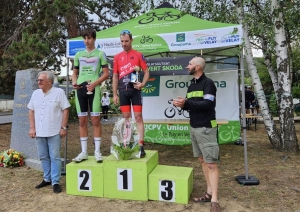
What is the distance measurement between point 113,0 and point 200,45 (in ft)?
26.6

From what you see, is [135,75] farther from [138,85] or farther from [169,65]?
[169,65]

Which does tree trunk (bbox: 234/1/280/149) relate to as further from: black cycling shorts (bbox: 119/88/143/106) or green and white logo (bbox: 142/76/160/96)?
black cycling shorts (bbox: 119/88/143/106)

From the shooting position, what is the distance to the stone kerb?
5.42m

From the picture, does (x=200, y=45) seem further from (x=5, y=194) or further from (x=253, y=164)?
(x=5, y=194)

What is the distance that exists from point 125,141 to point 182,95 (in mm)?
3260

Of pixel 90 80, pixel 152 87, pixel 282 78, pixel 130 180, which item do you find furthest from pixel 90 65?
pixel 282 78

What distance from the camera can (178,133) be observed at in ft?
23.1

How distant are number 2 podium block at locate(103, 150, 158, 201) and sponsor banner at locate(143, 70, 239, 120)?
318cm

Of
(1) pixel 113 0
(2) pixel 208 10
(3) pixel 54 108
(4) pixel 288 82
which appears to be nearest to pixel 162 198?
(3) pixel 54 108

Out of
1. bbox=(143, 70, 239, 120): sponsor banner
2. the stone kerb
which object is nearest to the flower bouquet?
the stone kerb

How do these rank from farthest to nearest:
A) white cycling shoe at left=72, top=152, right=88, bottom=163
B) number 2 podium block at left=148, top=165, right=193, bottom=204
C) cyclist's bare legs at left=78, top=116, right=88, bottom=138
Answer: cyclist's bare legs at left=78, top=116, right=88, bottom=138 < white cycling shoe at left=72, top=152, right=88, bottom=163 < number 2 podium block at left=148, top=165, right=193, bottom=204

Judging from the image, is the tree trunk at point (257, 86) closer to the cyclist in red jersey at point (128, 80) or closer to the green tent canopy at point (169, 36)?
the green tent canopy at point (169, 36)

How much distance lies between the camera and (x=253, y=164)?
5.56 metres

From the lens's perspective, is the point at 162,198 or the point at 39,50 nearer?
the point at 162,198
